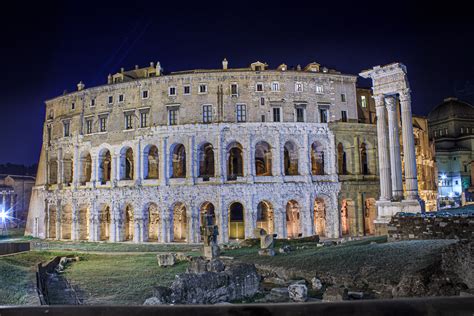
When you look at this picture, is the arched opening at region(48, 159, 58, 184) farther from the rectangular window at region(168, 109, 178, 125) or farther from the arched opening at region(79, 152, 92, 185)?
the rectangular window at region(168, 109, 178, 125)

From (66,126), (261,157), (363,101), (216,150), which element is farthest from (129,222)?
(363,101)

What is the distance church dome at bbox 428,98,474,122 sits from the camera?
225ft

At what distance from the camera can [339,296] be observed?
38.3ft

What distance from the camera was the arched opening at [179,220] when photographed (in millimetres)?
37469

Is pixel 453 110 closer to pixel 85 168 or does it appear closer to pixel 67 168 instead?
pixel 85 168

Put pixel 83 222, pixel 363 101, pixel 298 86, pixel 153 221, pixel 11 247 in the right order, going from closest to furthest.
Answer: pixel 11 247, pixel 298 86, pixel 153 221, pixel 363 101, pixel 83 222

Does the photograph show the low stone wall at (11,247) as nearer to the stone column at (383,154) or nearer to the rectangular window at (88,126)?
the rectangular window at (88,126)

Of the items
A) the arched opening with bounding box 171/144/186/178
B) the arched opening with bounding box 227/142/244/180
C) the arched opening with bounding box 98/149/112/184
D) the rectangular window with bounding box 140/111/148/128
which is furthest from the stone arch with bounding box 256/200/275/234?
the arched opening with bounding box 98/149/112/184

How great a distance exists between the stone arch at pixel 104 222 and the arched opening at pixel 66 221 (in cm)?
379

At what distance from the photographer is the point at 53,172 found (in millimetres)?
44250

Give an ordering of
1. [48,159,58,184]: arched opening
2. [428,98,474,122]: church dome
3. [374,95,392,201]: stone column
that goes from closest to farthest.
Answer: [374,95,392,201]: stone column, [48,159,58,184]: arched opening, [428,98,474,122]: church dome

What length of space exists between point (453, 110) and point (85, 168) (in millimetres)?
61051

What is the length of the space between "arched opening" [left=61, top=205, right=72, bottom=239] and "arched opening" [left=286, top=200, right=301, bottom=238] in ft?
73.4


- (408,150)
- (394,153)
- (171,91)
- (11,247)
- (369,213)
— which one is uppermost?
(171,91)
